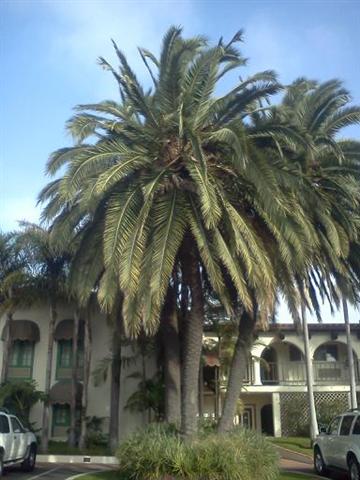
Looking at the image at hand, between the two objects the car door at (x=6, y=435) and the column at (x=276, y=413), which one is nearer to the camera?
the car door at (x=6, y=435)

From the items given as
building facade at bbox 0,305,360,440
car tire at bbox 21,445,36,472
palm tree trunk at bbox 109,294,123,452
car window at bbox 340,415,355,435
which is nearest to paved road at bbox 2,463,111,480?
car tire at bbox 21,445,36,472

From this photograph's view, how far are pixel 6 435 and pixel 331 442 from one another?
9172 millimetres

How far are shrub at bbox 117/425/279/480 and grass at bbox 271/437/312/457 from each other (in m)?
12.3

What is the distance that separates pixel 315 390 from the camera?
33.8 m

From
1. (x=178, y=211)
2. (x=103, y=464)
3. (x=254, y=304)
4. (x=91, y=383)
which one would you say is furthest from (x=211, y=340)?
(x=178, y=211)

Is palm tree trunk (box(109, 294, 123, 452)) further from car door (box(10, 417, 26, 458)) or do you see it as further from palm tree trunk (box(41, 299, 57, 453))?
car door (box(10, 417, 26, 458))

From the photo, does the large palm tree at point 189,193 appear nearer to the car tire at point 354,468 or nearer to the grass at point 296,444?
the car tire at point 354,468

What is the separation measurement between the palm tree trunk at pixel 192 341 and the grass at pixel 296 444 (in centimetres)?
1240

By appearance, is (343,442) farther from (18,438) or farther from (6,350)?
(6,350)

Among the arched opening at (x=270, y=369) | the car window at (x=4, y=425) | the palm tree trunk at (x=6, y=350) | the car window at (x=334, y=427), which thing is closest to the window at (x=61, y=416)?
the palm tree trunk at (x=6, y=350)

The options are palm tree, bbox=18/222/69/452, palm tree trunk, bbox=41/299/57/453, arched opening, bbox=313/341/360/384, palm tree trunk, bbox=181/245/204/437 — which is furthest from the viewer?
arched opening, bbox=313/341/360/384

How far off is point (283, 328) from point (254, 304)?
19.4m

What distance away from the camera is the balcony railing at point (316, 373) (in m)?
34.9

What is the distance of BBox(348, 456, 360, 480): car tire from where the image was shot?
14.8m
